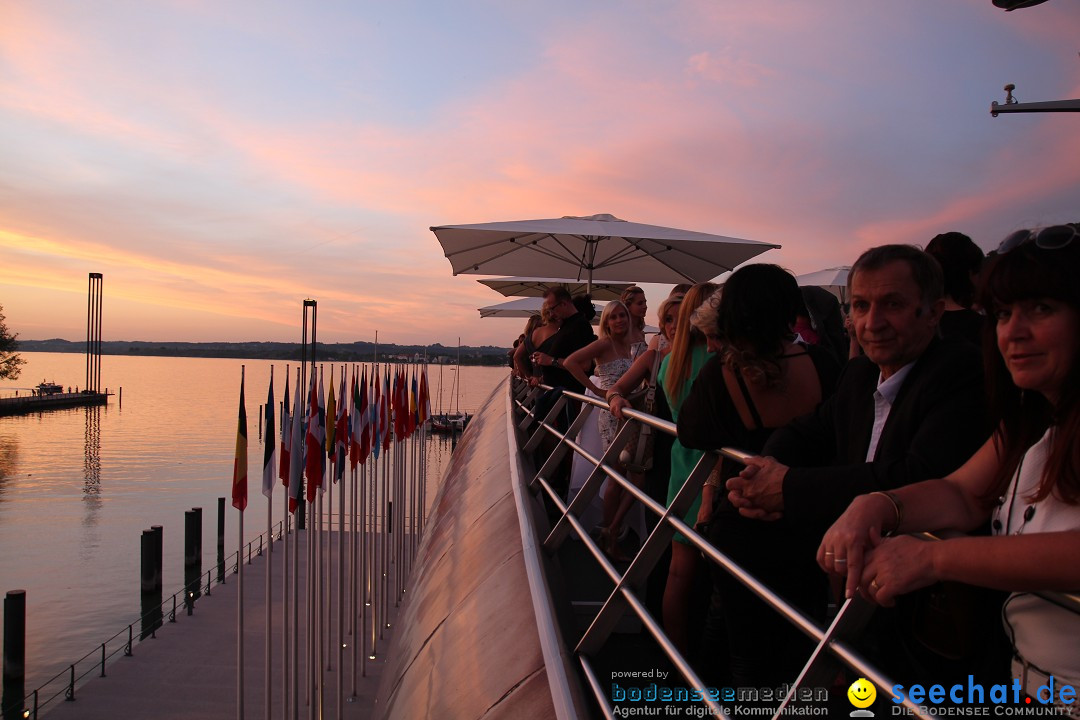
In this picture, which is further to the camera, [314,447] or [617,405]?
[314,447]

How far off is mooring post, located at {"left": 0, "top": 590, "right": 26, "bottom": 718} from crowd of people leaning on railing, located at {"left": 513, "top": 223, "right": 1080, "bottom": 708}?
22936 millimetres

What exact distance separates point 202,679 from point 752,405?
1926 cm

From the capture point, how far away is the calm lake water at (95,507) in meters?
30.7

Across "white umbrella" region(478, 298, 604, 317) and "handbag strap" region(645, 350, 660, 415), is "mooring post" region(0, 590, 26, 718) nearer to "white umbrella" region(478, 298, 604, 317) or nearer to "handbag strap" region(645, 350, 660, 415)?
"white umbrella" region(478, 298, 604, 317)

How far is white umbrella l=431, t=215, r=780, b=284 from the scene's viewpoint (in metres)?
9.15

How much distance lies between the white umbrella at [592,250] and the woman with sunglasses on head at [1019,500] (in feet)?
24.6

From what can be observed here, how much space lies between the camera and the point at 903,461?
6.09 feet

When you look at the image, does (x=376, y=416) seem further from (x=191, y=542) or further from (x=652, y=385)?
(x=191, y=542)

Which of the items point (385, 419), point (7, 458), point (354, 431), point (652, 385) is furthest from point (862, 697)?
point (7, 458)

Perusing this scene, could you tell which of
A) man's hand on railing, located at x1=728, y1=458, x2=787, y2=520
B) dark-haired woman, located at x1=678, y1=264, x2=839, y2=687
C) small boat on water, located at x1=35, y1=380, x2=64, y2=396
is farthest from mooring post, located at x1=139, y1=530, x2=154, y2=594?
small boat on water, located at x1=35, y1=380, x2=64, y2=396

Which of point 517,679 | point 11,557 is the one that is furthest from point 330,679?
point 11,557

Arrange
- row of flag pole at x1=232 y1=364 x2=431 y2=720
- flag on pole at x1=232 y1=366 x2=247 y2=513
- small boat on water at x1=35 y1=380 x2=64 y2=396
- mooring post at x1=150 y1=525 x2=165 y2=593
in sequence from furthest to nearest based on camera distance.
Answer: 1. small boat on water at x1=35 y1=380 x2=64 y2=396
2. mooring post at x1=150 y1=525 x2=165 y2=593
3. row of flag pole at x1=232 y1=364 x2=431 y2=720
4. flag on pole at x1=232 y1=366 x2=247 y2=513

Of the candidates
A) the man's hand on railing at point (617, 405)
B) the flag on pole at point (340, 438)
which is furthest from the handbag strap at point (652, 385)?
the flag on pole at point (340, 438)

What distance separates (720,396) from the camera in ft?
8.87
